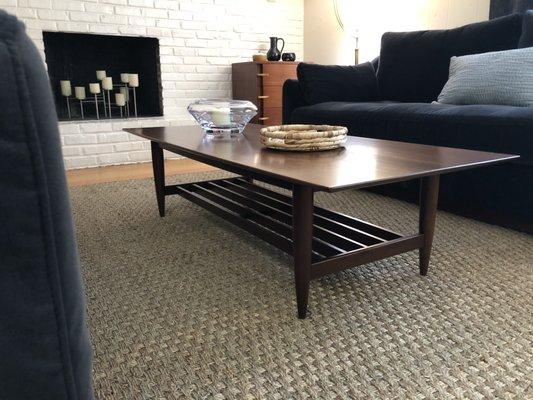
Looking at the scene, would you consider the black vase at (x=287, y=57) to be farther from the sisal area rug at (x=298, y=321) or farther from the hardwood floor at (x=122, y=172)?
the sisal area rug at (x=298, y=321)

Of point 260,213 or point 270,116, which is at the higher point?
point 270,116

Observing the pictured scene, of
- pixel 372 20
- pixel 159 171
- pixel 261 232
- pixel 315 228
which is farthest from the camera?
pixel 372 20

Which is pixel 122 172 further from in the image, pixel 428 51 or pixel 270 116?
pixel 428 51

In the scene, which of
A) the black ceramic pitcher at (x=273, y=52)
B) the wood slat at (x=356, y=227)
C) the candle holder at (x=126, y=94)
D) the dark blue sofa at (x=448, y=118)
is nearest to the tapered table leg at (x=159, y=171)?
the wood slat at (x=356, y=227)

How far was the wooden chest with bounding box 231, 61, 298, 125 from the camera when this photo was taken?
351 cm

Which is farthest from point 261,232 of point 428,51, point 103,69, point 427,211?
point 103,69

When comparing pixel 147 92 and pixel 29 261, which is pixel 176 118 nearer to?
pixel 147 92

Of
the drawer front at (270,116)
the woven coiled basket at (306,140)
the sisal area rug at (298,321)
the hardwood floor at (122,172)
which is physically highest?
the woven coiled basket at (306,140)

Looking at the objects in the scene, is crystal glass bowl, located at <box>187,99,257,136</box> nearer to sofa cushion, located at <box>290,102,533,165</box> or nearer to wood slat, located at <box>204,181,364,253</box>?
wood slat, located at <box>204,181,364,253</box>

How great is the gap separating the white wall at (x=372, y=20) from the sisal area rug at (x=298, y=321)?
6.20 ft

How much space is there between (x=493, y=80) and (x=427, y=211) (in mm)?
1047

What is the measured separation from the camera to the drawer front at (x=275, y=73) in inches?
138

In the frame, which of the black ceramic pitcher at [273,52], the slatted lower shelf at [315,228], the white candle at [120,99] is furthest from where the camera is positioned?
the black ceramic pitcher at [273,52]

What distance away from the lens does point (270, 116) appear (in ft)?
11.8
